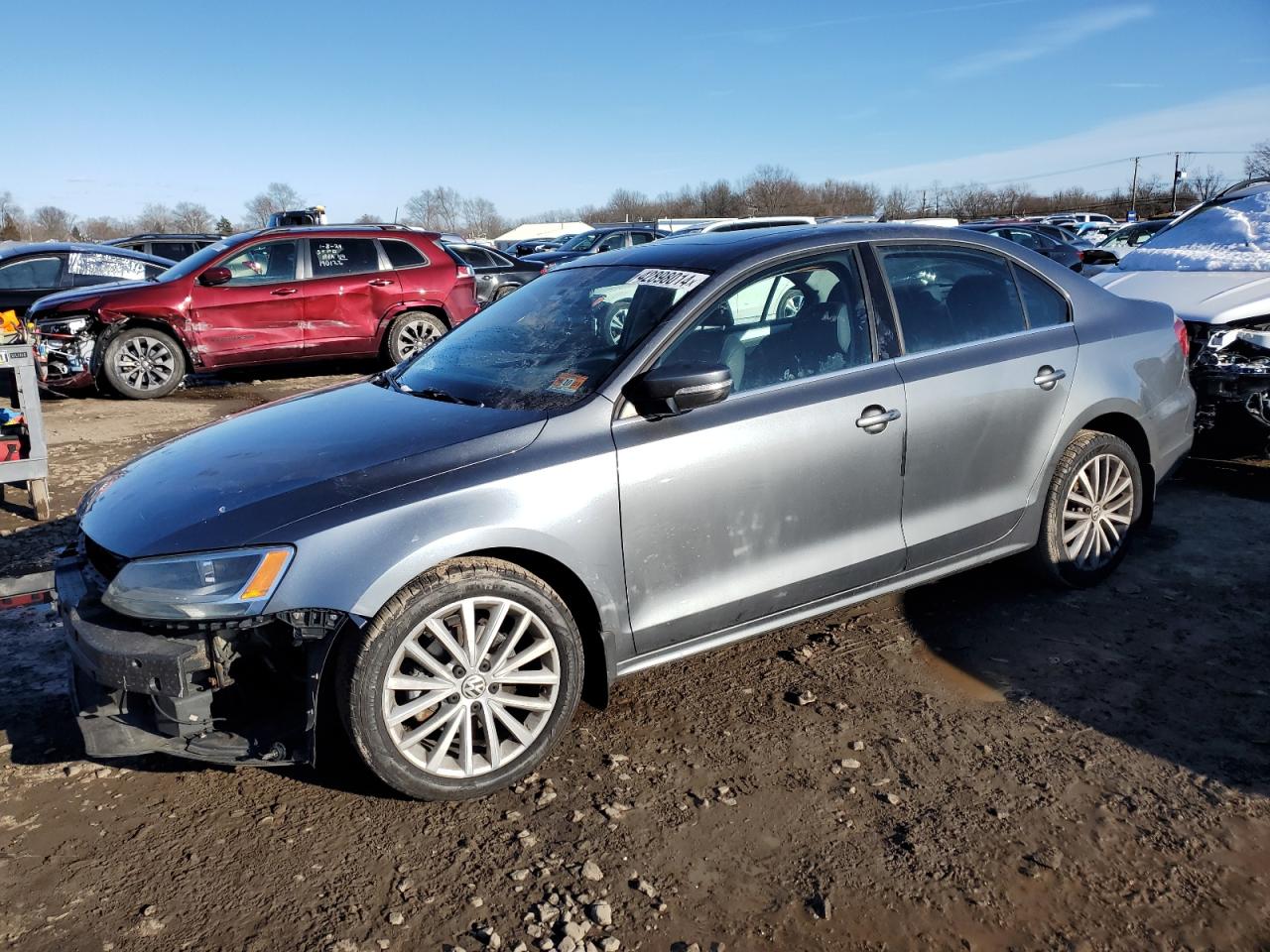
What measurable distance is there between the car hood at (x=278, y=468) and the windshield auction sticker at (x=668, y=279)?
78 cm

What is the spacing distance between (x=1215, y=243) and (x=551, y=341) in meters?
5.77

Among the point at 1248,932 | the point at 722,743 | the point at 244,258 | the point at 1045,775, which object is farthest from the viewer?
the point at 244,258

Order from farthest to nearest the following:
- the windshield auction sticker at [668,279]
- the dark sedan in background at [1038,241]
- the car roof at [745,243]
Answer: the dark sedan in background at [1038,241]
the car roof at [745,243]
the windshield auction sticker at [668,279]

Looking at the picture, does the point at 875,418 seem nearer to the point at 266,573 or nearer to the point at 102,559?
the point at 266,573

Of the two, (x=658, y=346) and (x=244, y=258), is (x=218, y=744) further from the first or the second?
(x=244, y=258)

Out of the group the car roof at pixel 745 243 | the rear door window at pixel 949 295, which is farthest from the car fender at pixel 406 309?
the rear door window at pixel 949 295

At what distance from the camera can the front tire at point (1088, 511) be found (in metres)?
4.36

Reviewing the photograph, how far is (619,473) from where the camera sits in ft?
10.5

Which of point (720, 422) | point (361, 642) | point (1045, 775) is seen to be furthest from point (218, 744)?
point (1045, 775)

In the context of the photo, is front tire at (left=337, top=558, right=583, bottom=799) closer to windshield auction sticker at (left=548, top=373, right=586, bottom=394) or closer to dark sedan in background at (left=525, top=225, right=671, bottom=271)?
windshield auction sticker at (left=548, top=373, right=586, bottom=394)

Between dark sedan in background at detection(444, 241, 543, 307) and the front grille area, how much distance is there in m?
9.07

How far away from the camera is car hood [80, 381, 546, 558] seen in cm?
292

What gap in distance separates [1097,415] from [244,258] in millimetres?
9048

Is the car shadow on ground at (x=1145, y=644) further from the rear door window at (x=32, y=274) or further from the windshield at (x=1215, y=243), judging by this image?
the rear door window at (x=32, y=274)
